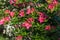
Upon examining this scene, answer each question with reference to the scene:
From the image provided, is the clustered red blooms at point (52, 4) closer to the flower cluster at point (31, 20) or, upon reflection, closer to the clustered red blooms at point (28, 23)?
the flower cluster at point (31, 20)

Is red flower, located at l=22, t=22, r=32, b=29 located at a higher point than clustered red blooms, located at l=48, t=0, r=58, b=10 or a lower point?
lower

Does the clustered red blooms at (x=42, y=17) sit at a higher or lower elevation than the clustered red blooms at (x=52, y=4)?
lower

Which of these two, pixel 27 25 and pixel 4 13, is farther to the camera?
pixel 4 13

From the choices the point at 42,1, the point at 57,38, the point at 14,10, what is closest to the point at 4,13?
the point at 14,10

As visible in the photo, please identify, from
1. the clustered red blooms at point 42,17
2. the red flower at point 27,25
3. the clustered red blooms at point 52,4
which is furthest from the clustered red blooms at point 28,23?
the clustered red blooms at point 52,4

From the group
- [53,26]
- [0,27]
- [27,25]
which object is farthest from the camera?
[0,27]

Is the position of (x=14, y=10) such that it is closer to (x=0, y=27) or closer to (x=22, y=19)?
(x=22, y=19)

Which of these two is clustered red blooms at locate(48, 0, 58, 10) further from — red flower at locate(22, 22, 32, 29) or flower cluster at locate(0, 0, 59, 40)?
red flower at locate(22, 22, 32, 29)

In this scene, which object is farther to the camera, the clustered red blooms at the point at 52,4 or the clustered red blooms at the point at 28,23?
the clustered red blooms at the point at 28,23

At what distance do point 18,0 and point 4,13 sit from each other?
1.66 feet

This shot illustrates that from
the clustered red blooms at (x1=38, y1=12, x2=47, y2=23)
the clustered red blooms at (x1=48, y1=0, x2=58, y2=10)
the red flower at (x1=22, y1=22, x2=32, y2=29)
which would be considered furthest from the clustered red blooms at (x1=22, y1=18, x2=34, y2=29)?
the clustered red blooms at (x1=48, y1=0, x2=58, y2=10)

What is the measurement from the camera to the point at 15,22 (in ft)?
14.0

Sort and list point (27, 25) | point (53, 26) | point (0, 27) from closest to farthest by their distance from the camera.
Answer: point (27, 25) < point (53, 26) < point (0, 27)

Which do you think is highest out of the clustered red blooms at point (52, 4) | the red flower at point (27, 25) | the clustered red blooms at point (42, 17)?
the clustered red blooms at point (52, 4)
